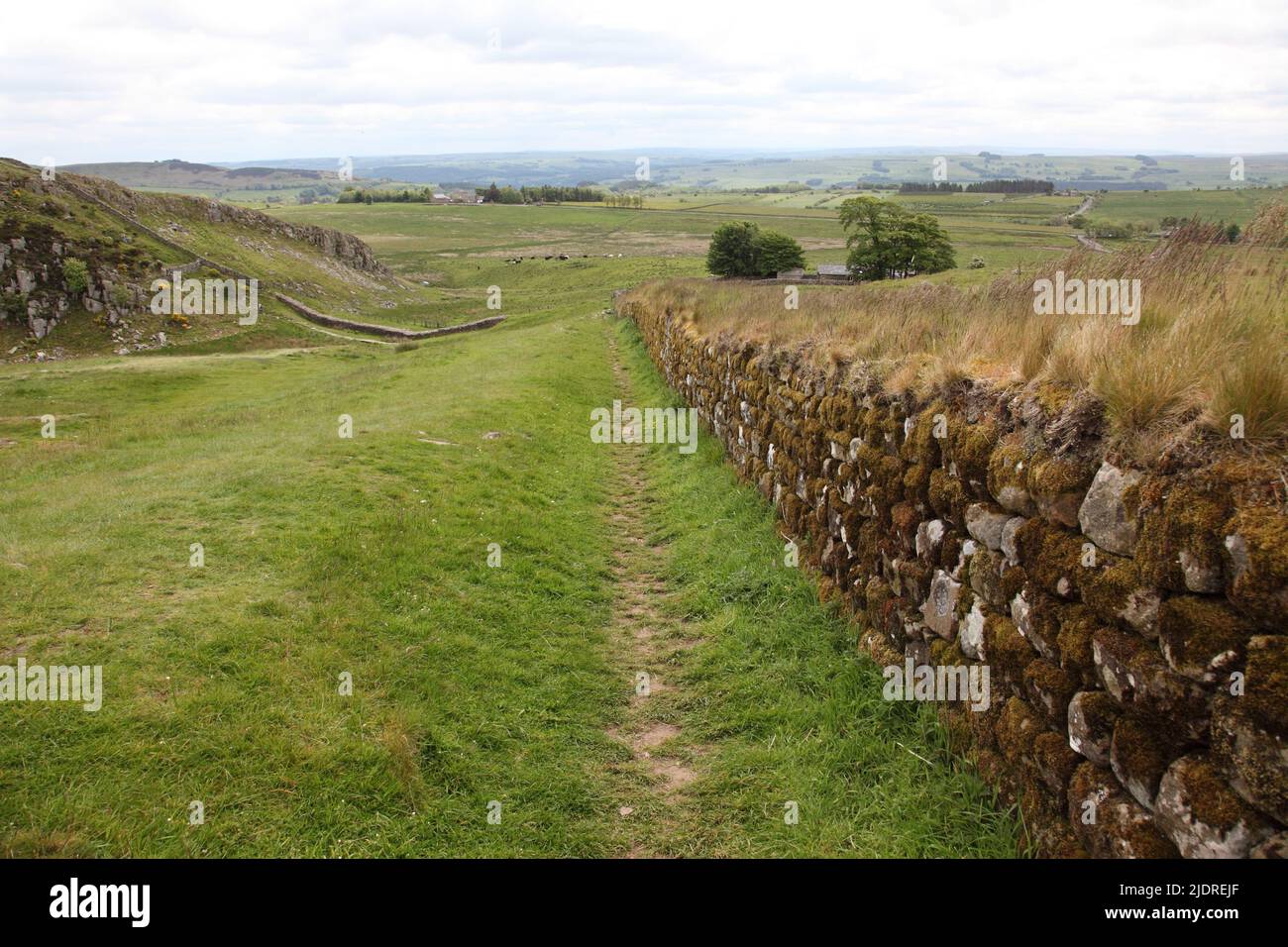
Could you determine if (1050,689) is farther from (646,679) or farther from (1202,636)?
(646,679)

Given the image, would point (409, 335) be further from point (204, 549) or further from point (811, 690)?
point (811, 690)

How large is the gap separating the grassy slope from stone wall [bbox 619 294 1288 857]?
700mm

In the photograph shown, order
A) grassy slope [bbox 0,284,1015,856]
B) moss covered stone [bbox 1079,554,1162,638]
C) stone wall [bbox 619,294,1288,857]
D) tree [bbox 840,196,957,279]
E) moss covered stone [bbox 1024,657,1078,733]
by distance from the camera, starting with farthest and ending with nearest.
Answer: tree [bbox 840,196,957,279], grassy slope [bbox 0,284,1015,856], moss covered stone [bbox 1024,657,1078,733], moss covered stone [bbox 1079,554,1162,638], stone wall [bbox 619,294,1288,857]

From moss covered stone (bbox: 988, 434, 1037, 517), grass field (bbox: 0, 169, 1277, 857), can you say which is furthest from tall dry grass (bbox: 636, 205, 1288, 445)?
grass field (bbox: 0, 169, 1277, 857)

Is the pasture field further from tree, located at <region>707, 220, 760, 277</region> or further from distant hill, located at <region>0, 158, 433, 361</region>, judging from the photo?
distant hill, located at <region>0, 158, 433, 361</region>

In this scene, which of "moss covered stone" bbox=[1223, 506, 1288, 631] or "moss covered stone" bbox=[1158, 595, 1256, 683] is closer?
"moss covered stone" bbox=[1223, 506, 1288, 631]

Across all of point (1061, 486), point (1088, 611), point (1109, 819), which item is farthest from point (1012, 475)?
point (1109, 819)

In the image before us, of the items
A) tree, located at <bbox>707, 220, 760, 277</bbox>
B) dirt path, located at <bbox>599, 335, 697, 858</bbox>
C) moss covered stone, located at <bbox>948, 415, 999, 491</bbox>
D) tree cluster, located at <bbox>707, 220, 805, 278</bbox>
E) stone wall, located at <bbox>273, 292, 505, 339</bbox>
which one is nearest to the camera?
moss covered stone, located at <bbox>948, 415, 999, 491</bbox>

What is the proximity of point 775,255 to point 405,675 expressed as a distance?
57.5 metres

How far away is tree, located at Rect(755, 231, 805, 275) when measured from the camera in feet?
195

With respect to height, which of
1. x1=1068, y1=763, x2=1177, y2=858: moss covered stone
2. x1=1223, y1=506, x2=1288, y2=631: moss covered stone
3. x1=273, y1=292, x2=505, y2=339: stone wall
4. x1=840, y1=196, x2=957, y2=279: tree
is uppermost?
x1=840, y1=196, x2=957, y2=279: tree

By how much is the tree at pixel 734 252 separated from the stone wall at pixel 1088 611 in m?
54.4

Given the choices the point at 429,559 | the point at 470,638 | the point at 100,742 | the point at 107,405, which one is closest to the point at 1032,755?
the point at 470,638

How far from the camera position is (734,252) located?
60.9 metres
